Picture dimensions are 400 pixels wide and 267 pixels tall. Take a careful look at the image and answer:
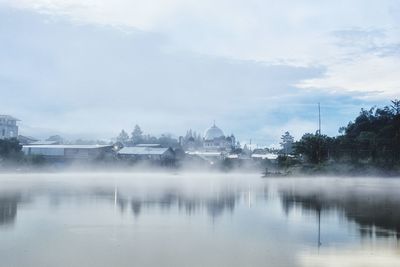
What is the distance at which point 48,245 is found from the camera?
1223 centimetres

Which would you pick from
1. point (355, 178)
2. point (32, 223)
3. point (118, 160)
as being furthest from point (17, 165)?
point (32, 223)

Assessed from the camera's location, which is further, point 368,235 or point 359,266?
point 368,235

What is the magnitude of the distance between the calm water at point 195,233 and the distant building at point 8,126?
68.6m

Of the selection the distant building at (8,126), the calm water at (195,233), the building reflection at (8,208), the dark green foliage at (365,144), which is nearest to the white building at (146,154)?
the distant building at (8,126)

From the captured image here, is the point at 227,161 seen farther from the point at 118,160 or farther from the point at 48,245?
the point at 48,245

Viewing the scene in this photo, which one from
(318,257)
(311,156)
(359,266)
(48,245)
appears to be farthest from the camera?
(311,156)

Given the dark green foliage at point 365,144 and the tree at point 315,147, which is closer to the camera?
the dark green foliage at point 365,144

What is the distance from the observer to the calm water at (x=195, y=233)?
10.9m

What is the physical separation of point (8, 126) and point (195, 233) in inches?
3254

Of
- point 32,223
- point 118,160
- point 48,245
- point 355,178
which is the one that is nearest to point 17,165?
point 118,160

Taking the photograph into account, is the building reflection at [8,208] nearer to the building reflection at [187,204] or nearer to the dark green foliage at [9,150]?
the building reflection at [187,204]

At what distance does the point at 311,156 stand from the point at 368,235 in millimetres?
45745

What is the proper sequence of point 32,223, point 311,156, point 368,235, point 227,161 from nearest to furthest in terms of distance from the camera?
point 368,235 < point 32,223 < point 311,156 < point 227,161

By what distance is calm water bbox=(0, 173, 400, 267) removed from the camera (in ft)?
35.9
